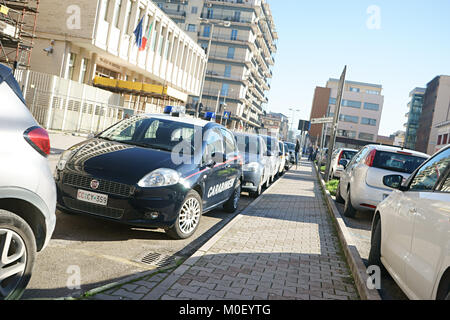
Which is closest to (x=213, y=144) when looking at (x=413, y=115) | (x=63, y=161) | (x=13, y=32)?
(x=63, y=161)

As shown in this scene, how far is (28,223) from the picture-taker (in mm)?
3328

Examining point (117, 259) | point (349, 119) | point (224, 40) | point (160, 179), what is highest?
point (224, 40)

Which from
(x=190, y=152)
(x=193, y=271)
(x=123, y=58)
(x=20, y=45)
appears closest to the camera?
(x=193, y=271)

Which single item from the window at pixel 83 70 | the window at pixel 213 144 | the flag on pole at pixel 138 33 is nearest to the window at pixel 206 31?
the flag on pole at pixel 138 33

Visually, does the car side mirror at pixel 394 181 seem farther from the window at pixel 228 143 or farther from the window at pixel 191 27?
the window at pixel 191 27

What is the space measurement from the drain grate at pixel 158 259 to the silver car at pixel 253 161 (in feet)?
19.7

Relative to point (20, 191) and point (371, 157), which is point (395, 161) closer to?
point (371, 157)

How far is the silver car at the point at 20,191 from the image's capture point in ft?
9.83

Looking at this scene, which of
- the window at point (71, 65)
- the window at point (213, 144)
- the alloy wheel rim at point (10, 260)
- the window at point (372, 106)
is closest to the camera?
the alloy wheel rim at point (10, 260)

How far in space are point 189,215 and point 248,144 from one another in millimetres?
6840

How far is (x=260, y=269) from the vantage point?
16.1 ft
